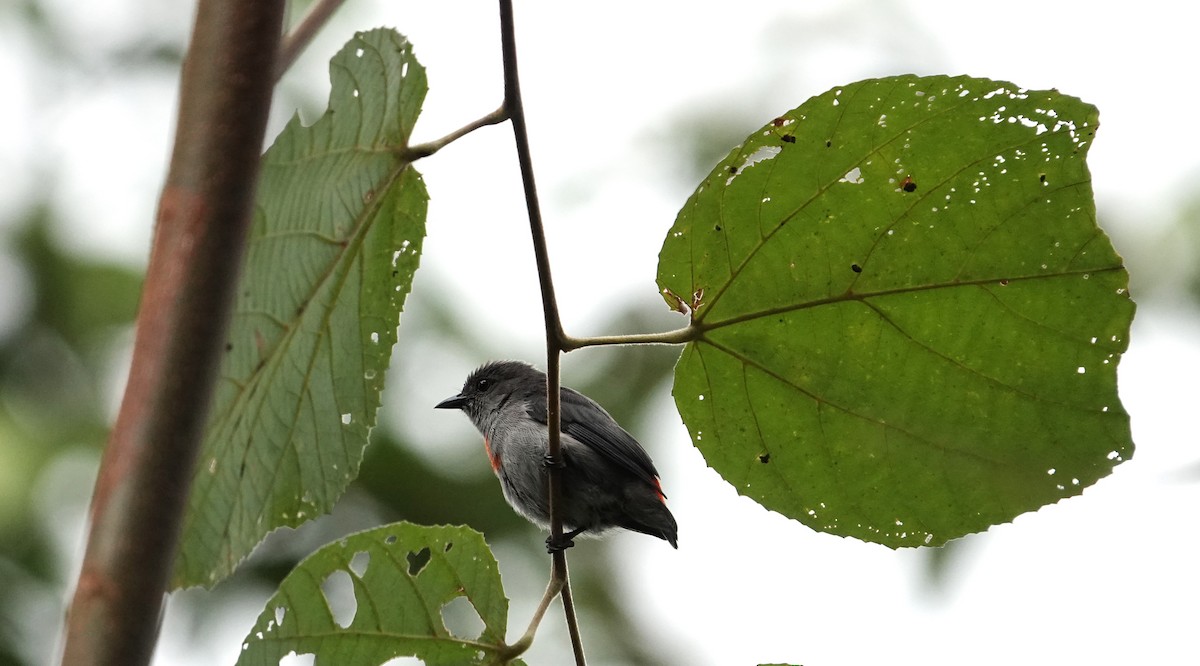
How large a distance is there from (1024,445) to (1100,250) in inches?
12.0

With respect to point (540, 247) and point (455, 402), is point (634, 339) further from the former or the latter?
point (455, 402)

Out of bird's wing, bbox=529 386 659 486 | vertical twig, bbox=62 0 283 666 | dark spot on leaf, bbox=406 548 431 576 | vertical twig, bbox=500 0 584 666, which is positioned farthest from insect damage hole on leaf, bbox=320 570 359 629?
bird's wing, bbox=529 386 659 486

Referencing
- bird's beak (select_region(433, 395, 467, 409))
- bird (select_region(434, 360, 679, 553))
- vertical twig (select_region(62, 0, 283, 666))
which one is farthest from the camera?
bird's beak (select_region(433, 395, 467, 409))

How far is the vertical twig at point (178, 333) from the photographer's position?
0.80 meters

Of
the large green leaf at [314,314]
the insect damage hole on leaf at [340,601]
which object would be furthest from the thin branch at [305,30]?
the insect damage hole on leaf at [340,601]

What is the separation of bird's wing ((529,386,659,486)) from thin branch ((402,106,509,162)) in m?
2.41

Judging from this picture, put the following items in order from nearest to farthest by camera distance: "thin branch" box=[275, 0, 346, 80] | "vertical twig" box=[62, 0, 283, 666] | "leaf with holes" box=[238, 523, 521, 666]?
"vertical twig" box=[62, 0, 283, 666] < "thin branch" box=[275, 0, 346, 80] < "leaf with holes" box=[238, 523, 521, 666]

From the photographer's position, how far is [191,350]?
907mm

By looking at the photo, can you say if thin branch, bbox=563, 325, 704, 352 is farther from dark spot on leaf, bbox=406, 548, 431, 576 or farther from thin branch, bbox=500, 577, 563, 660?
dark spot on leaf, bbox=406, 548, 431, 576

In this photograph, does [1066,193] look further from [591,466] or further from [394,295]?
[591,466]

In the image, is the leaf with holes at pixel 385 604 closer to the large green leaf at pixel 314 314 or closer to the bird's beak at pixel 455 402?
the large green leaf at pixel 314 314

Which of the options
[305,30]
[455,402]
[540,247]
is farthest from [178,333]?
[455,402]

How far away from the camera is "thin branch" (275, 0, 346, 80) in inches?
51.3

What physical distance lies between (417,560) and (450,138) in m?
0.81
